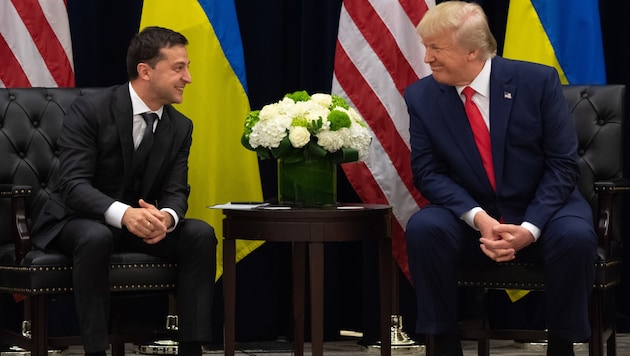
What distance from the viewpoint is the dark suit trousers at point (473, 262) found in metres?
3.81

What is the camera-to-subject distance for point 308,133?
411 centimetres

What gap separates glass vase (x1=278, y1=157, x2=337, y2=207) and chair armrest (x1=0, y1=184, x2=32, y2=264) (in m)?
0.91

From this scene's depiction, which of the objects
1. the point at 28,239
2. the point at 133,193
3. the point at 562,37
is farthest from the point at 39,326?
the point at 562,37

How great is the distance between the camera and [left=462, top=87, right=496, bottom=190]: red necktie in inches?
162

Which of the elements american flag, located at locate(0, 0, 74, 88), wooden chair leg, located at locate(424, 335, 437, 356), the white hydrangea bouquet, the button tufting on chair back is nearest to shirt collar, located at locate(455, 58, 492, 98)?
the white hydrangea bouquet

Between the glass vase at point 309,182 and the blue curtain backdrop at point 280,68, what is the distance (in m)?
0.99

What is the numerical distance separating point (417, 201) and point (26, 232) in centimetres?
166

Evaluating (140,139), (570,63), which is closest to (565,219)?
(570,63)

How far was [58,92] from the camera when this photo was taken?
448 cm

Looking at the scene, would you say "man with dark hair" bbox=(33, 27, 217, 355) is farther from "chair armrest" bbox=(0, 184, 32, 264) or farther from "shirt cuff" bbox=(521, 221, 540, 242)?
"shirt cuff" bbox=(521, 221, 540, 242)

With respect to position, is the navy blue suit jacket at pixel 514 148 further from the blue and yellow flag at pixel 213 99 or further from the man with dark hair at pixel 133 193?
the blue and yellow flag at pixel 213 99

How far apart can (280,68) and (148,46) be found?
1.18 m

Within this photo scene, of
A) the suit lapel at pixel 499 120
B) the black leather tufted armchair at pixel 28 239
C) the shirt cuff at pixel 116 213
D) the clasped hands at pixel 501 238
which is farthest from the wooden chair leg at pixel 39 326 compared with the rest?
the suit lapel at pixel 499 120

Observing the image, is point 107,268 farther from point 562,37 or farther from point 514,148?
point 562,37
